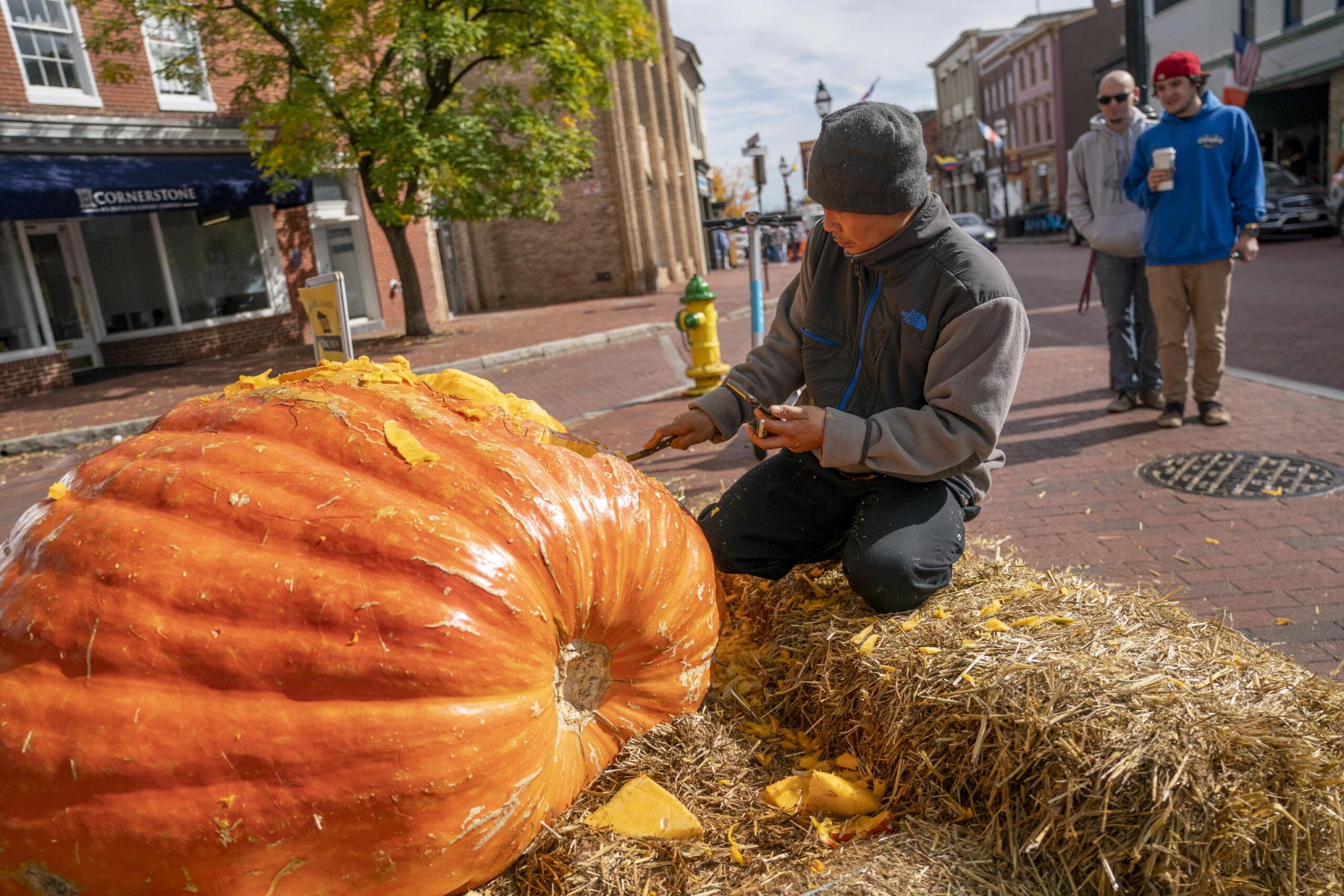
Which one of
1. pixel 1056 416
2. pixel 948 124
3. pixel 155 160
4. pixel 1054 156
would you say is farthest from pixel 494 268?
pixel 948 124

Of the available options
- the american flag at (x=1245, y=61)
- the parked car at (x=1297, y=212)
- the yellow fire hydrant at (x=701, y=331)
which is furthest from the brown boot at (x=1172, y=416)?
the american flag at (x=1245, y=61)

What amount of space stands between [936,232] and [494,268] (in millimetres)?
28227

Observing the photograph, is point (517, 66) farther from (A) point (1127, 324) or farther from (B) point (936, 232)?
(B) point (936, 232)

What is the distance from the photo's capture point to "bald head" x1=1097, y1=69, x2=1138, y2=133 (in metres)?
6.59

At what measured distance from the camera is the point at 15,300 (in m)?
15.5

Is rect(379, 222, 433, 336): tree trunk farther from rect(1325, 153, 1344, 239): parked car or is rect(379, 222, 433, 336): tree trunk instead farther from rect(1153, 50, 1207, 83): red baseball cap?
rect(1325, 153, 1344, 239): parked car

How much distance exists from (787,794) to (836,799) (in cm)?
12

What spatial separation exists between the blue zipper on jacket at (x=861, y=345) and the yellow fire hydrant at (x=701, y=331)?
17.9 feet

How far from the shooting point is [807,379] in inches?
129

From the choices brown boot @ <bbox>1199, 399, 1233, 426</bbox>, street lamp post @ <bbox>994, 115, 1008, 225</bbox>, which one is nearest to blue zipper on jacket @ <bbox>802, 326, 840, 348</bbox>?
brown boot @ <bbox>1199, 399, 1233, 426</bbox>

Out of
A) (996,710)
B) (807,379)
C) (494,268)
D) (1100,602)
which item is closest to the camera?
(996,710)

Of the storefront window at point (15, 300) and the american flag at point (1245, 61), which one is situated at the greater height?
the american flag at point (1245, 61)

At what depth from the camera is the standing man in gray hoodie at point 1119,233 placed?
21.8 ft

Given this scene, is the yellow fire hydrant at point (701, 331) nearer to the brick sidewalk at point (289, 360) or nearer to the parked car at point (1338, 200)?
the brick sidewalk at point (289, 360)
